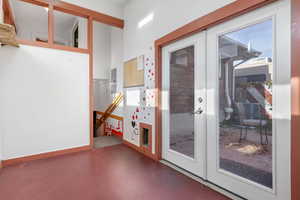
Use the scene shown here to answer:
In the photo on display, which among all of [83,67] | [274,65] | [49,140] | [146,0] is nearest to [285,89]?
[274,65]

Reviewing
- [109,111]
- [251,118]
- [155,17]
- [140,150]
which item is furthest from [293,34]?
[109,111]

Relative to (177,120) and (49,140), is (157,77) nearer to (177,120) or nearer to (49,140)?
(177,120)

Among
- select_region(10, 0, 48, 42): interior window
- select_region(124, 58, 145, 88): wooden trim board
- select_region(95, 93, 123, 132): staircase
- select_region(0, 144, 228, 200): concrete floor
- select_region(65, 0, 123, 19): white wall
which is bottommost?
select_region(0, 144, 228, 200): concrete floor

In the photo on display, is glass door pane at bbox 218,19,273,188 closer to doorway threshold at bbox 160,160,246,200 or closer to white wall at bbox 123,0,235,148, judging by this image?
doorway threshold at bbox 160,160,246,200

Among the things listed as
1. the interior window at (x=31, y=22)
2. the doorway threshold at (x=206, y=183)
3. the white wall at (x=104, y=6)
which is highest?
the interior window at (x=31, y=22)

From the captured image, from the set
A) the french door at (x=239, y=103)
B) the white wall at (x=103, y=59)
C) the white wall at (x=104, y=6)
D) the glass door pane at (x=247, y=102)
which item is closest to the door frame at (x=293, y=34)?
the french door at (x=239, y=103)

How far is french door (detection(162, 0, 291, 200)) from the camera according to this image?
150 centimetres

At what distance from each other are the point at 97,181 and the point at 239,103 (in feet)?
7.24

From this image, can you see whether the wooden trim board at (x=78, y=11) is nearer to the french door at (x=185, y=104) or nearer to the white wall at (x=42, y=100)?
the white wall at (x=42, y=100)

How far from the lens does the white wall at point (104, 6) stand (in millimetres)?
3506

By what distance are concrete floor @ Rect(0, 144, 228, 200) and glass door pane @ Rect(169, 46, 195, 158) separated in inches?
19.2

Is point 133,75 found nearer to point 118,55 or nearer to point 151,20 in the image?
point 151,20

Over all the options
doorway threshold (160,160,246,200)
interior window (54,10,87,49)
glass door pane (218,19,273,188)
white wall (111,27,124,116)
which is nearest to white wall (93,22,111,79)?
white wall (111,27,124,116)

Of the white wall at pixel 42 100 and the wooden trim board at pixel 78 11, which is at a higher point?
the wooden trim board at pixel 78 11
